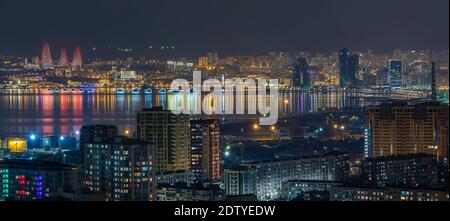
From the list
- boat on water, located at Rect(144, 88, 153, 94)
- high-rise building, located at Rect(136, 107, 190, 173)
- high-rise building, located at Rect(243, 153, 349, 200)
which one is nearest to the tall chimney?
high-rise building, located at Rect(243, 153, 349, 200)

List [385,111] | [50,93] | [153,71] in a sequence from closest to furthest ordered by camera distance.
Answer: [385,111] → [153,71] → [50,93]

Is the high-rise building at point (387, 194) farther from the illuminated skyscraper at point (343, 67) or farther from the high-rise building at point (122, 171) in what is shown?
the illuminated skyscraper at point (343, 67)

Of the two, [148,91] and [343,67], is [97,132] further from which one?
[148,91]

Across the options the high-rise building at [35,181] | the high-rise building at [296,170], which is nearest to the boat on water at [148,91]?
the high-rise building at [296,170]

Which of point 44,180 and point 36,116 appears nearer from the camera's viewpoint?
point 44,180

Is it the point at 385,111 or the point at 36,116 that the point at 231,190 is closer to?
the point at 385,111

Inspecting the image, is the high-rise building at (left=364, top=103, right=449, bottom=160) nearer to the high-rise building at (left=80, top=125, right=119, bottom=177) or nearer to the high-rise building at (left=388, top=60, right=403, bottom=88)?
the high-rise building at (left=80, top=125, right=119, bottom=177)
